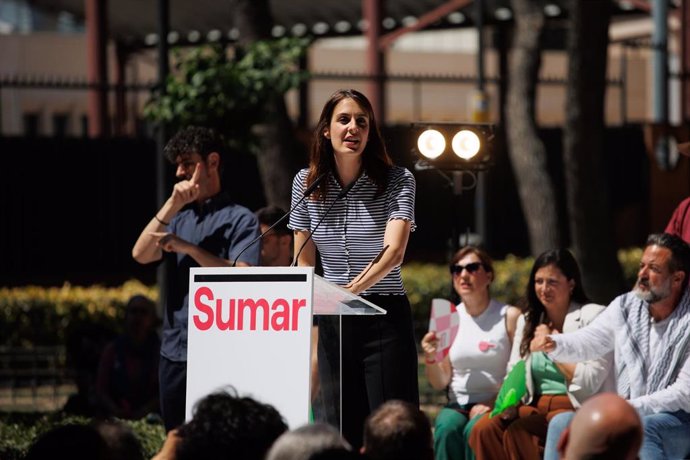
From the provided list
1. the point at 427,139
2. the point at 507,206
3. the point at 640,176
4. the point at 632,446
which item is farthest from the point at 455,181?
the point at 640,176

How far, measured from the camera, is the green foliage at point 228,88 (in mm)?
12070

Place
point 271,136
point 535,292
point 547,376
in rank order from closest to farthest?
point 547,376 < point 535,292 < point 271,136

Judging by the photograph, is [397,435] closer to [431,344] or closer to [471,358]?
[431,344]

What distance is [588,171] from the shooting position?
49.3 feet

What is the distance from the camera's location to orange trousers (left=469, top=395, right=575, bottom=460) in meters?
7.18

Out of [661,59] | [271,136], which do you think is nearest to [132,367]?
[271,136]

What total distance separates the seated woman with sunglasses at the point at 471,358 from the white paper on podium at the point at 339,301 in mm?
1999

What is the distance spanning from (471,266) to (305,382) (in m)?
2.57

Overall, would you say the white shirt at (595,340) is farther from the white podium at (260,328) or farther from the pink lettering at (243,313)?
the pink lettering at (243,313)

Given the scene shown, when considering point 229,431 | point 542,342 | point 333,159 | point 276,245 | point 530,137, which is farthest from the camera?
point 530,137

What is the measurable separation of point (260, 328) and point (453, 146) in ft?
11.7

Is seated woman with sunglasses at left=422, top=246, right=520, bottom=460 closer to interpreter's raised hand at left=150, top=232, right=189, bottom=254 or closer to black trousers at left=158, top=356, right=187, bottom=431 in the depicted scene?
black trousers at left=158, top=356, right=187, bottom=431

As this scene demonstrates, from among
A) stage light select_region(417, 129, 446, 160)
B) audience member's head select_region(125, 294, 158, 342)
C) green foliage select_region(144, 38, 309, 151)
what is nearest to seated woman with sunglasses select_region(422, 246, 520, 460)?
stage light select_region(417, 129, 446, 160)

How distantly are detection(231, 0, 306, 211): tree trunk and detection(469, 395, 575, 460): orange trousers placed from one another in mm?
8130
